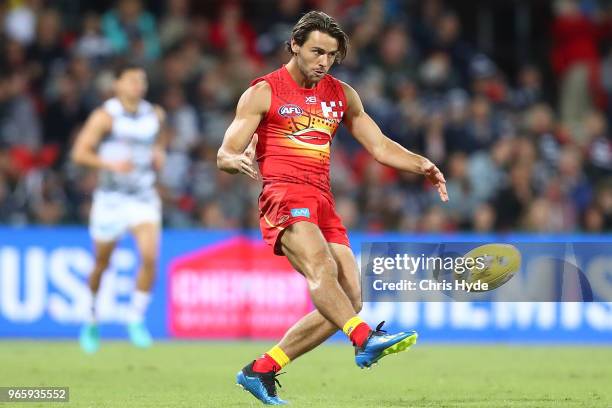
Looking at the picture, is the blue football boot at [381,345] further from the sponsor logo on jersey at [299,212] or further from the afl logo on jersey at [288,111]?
the afl logo on jersey at [288,111]

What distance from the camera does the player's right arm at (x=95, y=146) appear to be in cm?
1296

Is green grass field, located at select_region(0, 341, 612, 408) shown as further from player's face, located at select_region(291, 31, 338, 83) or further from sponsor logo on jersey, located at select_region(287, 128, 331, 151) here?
player's face, located at select_region(291, 31, 338, 83)

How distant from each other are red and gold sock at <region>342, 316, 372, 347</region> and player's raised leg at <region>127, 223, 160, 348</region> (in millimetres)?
5700

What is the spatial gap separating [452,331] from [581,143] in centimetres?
473

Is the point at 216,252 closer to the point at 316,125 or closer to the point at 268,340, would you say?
the point at 268,340

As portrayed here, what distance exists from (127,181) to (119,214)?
36 cm

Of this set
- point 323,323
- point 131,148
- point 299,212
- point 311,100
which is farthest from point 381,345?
point 131,148

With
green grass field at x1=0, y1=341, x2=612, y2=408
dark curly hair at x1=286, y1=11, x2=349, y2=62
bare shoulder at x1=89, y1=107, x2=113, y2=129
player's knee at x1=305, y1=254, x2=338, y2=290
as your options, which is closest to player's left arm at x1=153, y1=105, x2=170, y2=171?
bare shoulder at x1=89, y1=107, x2=113, y2=129

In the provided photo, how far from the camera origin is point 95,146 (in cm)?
1319

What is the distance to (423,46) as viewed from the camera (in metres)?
19.9

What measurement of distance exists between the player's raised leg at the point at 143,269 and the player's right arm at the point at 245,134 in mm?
4946

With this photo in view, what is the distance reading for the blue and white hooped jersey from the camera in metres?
13.4

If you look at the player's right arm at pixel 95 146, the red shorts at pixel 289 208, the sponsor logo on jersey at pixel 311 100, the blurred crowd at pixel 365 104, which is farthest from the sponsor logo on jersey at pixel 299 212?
the blurred crowd at pixel 365 104

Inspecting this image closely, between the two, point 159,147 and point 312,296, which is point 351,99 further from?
point 159,147
